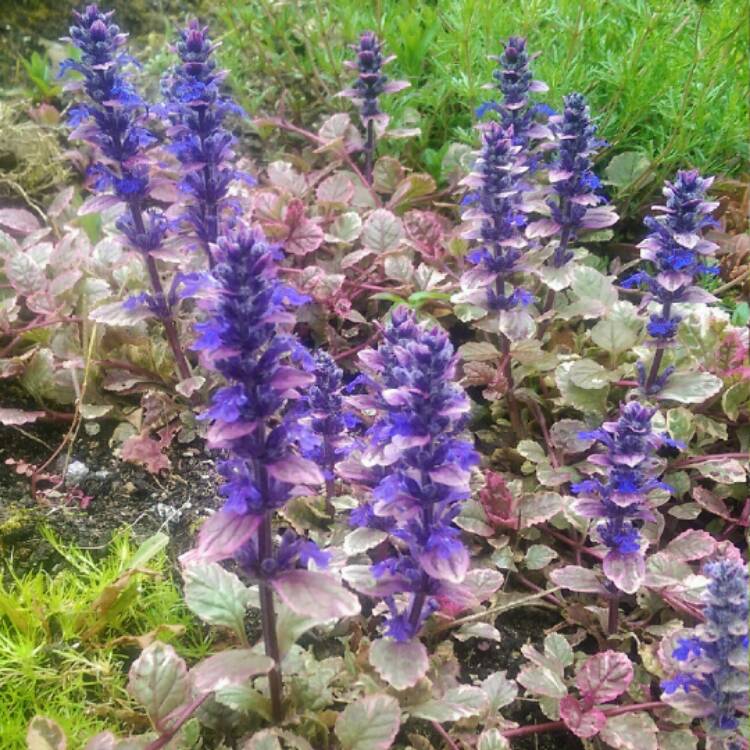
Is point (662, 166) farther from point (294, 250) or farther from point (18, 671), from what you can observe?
point (18, 671)

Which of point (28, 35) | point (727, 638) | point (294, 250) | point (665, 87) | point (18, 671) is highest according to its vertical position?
point (28, 35)

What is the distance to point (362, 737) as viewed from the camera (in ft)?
7.50

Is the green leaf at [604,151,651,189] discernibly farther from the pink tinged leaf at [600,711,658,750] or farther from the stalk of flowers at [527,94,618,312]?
the pink tinged leaf at [600,711,658,750]

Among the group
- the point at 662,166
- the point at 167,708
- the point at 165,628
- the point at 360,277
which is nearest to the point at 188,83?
the point at 360,277

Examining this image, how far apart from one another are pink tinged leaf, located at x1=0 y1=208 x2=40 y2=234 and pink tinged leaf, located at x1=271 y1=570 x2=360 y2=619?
3.01m

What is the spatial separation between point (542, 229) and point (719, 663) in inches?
73.5

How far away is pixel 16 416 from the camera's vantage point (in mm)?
3506

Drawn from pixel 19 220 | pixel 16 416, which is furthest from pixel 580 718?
pixel 19 220

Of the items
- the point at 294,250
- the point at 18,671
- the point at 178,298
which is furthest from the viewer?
the point at 294,250

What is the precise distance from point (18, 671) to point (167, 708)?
0.63m

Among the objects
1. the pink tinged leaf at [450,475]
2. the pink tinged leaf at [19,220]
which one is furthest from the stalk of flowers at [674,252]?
the pink tinged leaf at [19,220]

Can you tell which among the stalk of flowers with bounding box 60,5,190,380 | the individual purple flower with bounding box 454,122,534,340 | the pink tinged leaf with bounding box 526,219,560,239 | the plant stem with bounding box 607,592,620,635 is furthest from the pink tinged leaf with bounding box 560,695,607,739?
the stalk of flowers with bounding box 60,5,190,380

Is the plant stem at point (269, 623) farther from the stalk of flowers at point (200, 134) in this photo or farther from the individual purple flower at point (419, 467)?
the stalk of flowers at point (200, 134)

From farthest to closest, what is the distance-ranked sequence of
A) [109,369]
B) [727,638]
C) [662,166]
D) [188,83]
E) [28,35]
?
1. [28,35]
2. [662,166]
3. [109,369]
4. [188,83]
5. [727,638]
